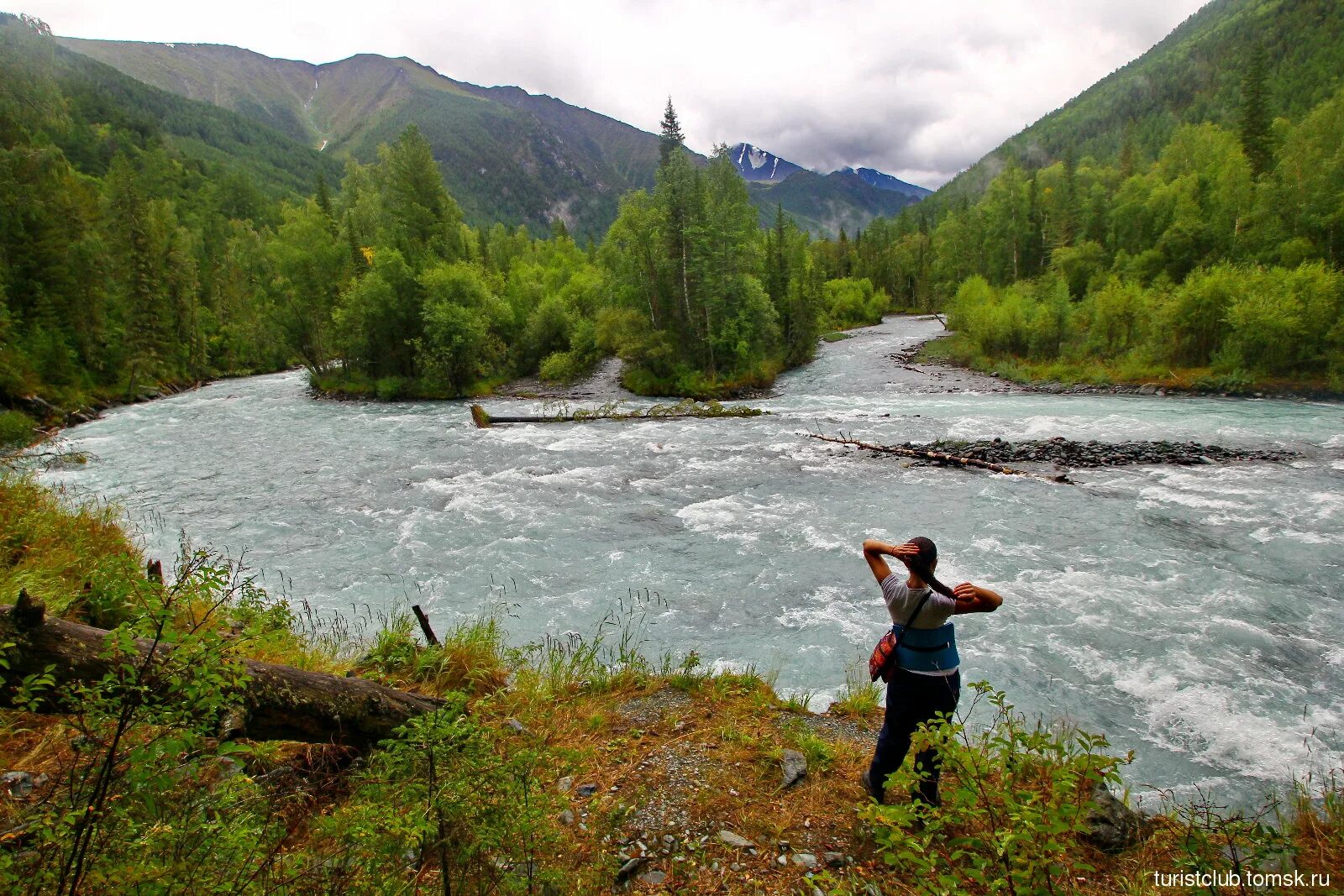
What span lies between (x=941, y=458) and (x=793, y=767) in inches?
665

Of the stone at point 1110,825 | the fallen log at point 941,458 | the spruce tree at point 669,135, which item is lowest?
the fallen log at point 941,458

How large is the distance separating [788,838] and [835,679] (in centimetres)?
412

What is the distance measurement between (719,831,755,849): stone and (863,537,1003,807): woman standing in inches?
49.1

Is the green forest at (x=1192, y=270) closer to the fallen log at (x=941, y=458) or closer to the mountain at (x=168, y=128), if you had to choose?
the fallen log at (x=941, y=458)

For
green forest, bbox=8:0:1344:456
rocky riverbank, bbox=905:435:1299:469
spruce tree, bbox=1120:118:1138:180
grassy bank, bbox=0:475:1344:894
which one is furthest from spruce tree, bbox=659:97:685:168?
spruce tree, bbox=1120:118:1138:180

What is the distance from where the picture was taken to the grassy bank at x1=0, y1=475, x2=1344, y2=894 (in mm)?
2736

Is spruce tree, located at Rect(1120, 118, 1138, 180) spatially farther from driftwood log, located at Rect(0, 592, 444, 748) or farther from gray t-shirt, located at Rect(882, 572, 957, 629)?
driftwood log, located at Rect(0, 592, 444, 748)

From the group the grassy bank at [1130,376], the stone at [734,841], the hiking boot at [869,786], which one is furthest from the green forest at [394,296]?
the stone at [734,841]

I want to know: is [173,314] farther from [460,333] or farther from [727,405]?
[727,405]

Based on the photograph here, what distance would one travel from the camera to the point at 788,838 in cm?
488

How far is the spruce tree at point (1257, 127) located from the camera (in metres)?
45.4

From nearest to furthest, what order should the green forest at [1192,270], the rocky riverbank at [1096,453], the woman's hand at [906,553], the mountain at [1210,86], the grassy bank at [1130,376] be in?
the woman's hand at [906,553] < the rocky riverbank at [1096,453] < the grassy bank at [1130,376] < the green forest at [1192,270] < the mountain at [1210,86]

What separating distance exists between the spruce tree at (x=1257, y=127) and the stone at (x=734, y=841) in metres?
63.4

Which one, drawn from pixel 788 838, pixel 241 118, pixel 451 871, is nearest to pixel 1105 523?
pixel 788 838
